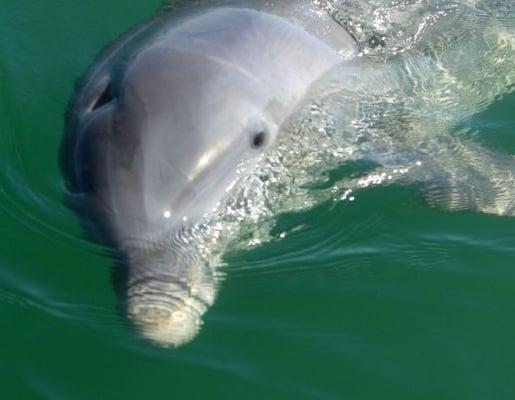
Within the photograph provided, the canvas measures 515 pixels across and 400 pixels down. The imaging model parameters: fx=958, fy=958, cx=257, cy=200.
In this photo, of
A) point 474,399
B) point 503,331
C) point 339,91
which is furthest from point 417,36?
point 474,399

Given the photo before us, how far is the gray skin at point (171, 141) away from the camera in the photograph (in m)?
6.40

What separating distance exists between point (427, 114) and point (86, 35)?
12.9 feet

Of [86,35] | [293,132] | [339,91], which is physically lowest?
[293,132]

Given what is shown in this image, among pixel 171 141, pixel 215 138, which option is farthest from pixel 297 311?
pixel 171 141

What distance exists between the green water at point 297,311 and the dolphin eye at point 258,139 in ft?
2.37

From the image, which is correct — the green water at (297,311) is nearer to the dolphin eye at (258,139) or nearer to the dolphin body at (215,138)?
the dolphin body at (215,138)

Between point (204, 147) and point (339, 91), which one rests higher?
point (339, 91)

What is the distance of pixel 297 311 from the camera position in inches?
291

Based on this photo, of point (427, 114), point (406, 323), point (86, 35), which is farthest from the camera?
point (86, 35)

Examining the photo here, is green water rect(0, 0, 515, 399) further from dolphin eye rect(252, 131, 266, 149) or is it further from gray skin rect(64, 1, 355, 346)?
dolphin eye rect(252, 131, 266, 149)

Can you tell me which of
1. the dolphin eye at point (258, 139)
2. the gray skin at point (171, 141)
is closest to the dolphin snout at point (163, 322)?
the gray skin at point (171, 141)

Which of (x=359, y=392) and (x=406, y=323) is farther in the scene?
(x=406, y=323)

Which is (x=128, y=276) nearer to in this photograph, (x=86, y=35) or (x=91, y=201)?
(x=91, y=201)

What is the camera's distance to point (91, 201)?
6.54m
